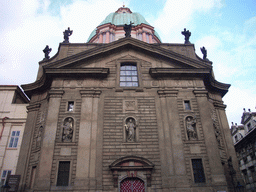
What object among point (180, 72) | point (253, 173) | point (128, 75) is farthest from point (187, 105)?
point (253, 173)

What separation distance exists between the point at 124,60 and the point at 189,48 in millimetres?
6619

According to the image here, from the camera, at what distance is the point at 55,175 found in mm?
15859

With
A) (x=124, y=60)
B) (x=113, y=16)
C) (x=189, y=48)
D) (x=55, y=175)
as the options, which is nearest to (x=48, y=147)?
(x=55, y=175)

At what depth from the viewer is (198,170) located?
54.3 ft

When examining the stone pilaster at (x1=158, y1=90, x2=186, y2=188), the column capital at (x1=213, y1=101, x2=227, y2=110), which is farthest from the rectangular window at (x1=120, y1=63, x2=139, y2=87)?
the column capital at (x1=213, y1=101, x2=227, y2=110)

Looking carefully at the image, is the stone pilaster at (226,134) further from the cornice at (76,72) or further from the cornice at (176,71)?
the cornice at (76,72)

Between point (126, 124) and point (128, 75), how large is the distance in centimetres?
476

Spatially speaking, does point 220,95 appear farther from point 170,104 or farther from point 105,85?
point 105,85

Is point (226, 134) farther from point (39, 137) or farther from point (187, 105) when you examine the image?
point (39, 137)

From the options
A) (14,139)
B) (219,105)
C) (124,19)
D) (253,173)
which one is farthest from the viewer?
(124,19)

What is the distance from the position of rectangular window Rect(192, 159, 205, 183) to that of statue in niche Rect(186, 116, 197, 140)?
1792 millimetres

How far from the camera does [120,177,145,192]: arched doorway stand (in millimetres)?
15703

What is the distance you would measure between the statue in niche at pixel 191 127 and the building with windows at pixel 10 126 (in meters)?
14.7

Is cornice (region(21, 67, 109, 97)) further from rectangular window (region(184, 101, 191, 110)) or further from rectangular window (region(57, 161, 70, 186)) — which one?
rectangular window (region(57, 161, 70, 186))
